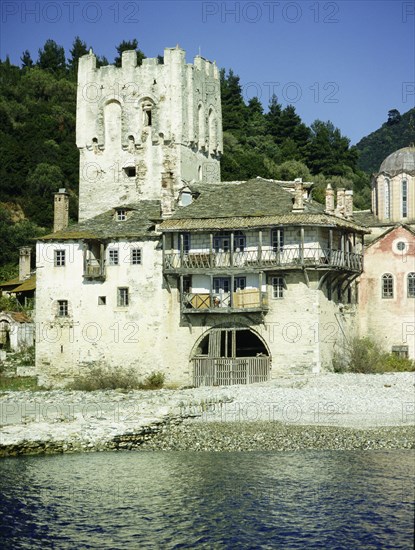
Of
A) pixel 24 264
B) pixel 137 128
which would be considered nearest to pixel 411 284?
pixel 137 128

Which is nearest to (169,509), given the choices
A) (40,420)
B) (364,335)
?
(40,420)

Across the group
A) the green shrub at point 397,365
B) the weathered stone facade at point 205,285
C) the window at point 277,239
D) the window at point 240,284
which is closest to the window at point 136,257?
the weathered stone facade at point 205,285

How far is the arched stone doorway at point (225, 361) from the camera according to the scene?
155ft

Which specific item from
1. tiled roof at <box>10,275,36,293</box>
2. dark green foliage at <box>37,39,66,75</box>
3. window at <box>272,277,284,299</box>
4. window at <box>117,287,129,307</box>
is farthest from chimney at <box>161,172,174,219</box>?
dark green foliage at <box>37,39,66,75</box>

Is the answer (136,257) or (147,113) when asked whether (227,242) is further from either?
(147,113)

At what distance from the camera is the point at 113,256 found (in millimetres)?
49875

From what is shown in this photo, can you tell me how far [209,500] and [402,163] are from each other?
3089 centimetres

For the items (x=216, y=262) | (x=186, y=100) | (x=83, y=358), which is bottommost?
(x=83, y=358)

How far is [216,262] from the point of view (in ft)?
157

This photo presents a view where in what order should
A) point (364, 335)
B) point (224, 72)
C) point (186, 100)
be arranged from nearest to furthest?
1. point (364, 335)
2. point (186, 100)
3. point (224, 72)

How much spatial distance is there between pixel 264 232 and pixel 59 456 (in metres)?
17.2

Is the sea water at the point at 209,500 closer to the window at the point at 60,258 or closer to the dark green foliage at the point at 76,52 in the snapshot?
the window at the point at 60,258

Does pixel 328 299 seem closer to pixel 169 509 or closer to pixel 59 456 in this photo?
pixel 59 456

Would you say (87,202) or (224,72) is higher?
(224,72)
